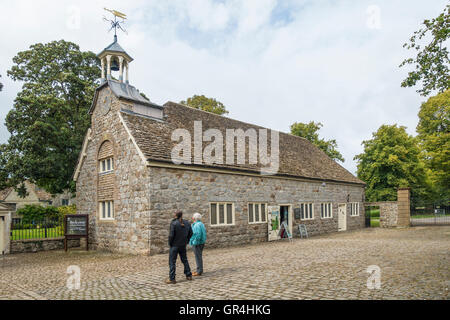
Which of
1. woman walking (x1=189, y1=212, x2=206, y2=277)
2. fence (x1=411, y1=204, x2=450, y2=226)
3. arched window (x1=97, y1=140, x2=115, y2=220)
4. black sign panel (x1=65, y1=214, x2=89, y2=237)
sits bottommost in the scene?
fence (x1=411, y1=204, x2=450, y2=226)

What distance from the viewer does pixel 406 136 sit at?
39094 mm

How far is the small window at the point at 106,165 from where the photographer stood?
16.8 m

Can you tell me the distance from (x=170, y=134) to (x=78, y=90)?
13.1m

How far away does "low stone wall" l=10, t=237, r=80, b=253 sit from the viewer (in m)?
16.1

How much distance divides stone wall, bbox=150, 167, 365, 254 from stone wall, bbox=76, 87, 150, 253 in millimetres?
510

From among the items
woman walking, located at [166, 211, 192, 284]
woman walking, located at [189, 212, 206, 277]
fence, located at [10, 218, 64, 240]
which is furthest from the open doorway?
woman walking, located at [166, 211, 192, 284]

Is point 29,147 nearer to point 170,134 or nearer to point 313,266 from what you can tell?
point 170,134

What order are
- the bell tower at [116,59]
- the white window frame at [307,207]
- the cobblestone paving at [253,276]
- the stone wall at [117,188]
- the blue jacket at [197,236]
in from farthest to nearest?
the white window frame at [307,207] < the bell tower at [116,59] < the stone wall at [117,188] < the blue jacket at [197,236] < the cobblestone paving at [253,276]

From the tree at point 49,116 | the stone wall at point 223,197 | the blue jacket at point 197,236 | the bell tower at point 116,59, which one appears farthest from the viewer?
the tree at point 49,116

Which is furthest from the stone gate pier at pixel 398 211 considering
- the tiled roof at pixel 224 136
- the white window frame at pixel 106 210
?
the white window frame at pixel 106 210

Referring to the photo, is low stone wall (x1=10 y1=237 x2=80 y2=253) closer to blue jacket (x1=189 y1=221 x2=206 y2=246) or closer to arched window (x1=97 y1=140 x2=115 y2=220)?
arched window (x1=97 y1=140 x2=115 y2=220)

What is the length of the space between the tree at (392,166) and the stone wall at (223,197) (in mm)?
17193

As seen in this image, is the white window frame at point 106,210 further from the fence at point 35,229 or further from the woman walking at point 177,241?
the woman walking at point 177,241

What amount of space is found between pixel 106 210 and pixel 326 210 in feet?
49.0
